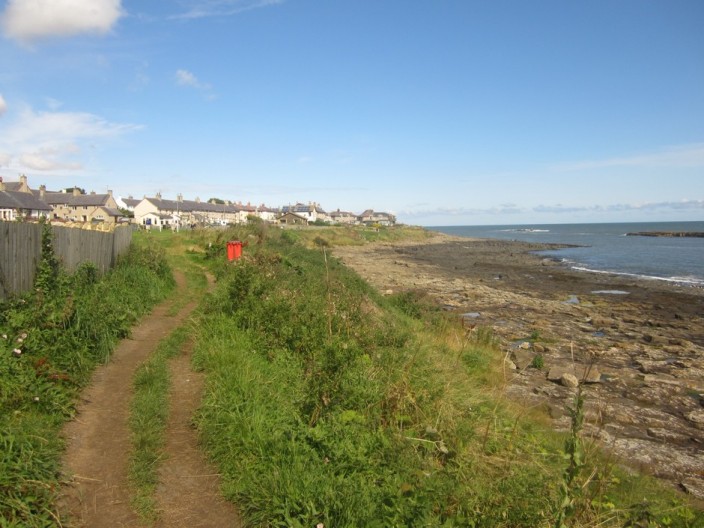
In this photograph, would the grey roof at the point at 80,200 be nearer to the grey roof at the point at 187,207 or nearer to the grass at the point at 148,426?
the grey roof at the point at 187,207

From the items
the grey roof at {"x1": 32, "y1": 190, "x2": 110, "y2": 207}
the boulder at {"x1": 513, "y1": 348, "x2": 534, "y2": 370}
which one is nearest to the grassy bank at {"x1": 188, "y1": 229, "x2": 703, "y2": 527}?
the boulder at {"x1": 513, "y1": 348, "x2": 534, "y2": 370}

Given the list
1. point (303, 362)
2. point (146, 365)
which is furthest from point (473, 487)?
point (146, 365)

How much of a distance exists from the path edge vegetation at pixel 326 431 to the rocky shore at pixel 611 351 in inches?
38.2

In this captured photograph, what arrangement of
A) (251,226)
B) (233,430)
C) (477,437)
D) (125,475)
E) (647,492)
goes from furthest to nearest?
(251,226), (647,492), (477,437), (233,430), (125,475)

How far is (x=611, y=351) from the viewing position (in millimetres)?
15773

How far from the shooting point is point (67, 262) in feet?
33.8

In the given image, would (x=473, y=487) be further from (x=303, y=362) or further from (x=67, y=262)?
(x=67, y=262)

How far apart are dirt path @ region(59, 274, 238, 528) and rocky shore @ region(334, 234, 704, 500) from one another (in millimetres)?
3763

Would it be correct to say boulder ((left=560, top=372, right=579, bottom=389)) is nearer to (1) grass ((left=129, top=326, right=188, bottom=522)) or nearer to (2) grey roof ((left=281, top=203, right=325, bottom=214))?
(1) grass ((left=129, top=326, right=188, bottom=522))

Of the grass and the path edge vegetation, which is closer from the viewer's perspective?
the path edge vegetation

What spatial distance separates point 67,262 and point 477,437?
9163mm

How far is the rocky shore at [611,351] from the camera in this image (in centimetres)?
924

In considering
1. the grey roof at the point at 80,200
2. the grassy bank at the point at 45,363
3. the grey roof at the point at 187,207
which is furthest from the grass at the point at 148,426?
the grey roof at the point at 187,207

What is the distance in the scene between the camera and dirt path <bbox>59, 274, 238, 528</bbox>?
4.19m
